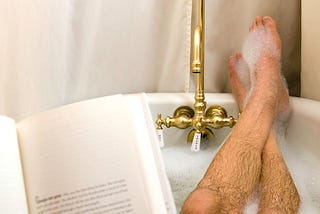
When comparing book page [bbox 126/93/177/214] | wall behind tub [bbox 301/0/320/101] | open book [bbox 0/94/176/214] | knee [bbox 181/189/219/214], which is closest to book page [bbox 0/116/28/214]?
open book [bbox 0/94/176/214]

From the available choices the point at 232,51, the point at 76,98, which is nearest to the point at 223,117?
the point at 232,51

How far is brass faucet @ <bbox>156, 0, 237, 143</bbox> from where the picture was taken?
1.01 metres

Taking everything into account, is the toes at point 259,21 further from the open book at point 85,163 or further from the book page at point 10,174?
the book page at point 10,174

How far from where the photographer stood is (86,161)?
546 millimetres

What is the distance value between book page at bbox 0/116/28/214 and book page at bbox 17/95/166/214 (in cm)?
1

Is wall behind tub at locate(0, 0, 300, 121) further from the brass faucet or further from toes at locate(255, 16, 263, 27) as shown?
the brass faucet

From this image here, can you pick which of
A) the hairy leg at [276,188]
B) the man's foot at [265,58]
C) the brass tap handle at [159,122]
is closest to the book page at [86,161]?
the hairy leg at [276,188]

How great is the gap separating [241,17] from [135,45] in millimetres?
346

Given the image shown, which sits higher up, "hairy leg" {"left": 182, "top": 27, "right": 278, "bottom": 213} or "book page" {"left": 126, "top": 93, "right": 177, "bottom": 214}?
"book page" {"left": 126, "top": 93, "right": 177, "bottom": 214}

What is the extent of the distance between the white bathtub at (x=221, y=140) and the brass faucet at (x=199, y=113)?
0.04m

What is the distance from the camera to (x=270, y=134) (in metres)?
0.98

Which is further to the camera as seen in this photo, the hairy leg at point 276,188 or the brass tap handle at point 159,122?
the brass tap handle at point 159,122

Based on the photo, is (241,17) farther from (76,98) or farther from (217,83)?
(76,98)

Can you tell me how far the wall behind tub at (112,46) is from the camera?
3.44 ft
